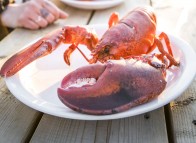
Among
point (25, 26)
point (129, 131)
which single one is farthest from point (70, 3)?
point (129, 131)

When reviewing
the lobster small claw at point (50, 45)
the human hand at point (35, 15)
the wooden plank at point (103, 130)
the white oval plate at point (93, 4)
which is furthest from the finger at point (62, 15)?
the wooden plank at point (103, 130)

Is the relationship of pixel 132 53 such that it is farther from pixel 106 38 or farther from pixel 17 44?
pixel 17 44

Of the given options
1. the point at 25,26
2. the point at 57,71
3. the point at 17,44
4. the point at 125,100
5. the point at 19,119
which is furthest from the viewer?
the point at 25,26

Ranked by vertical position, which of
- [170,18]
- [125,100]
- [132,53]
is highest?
[125,100]

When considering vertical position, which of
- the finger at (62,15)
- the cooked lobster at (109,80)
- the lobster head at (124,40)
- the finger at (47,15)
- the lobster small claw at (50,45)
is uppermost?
the cooked lobster at (109,80)

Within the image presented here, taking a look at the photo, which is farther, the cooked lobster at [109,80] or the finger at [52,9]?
the finger at [52,9]

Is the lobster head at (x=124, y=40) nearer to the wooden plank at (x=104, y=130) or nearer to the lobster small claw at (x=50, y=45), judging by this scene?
the lobster small claw at (x=50, y=45)

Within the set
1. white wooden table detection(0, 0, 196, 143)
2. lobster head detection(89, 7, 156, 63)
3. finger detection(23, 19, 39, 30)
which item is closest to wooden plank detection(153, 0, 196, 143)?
white wooden table detection(0, 0, 196, 143)
